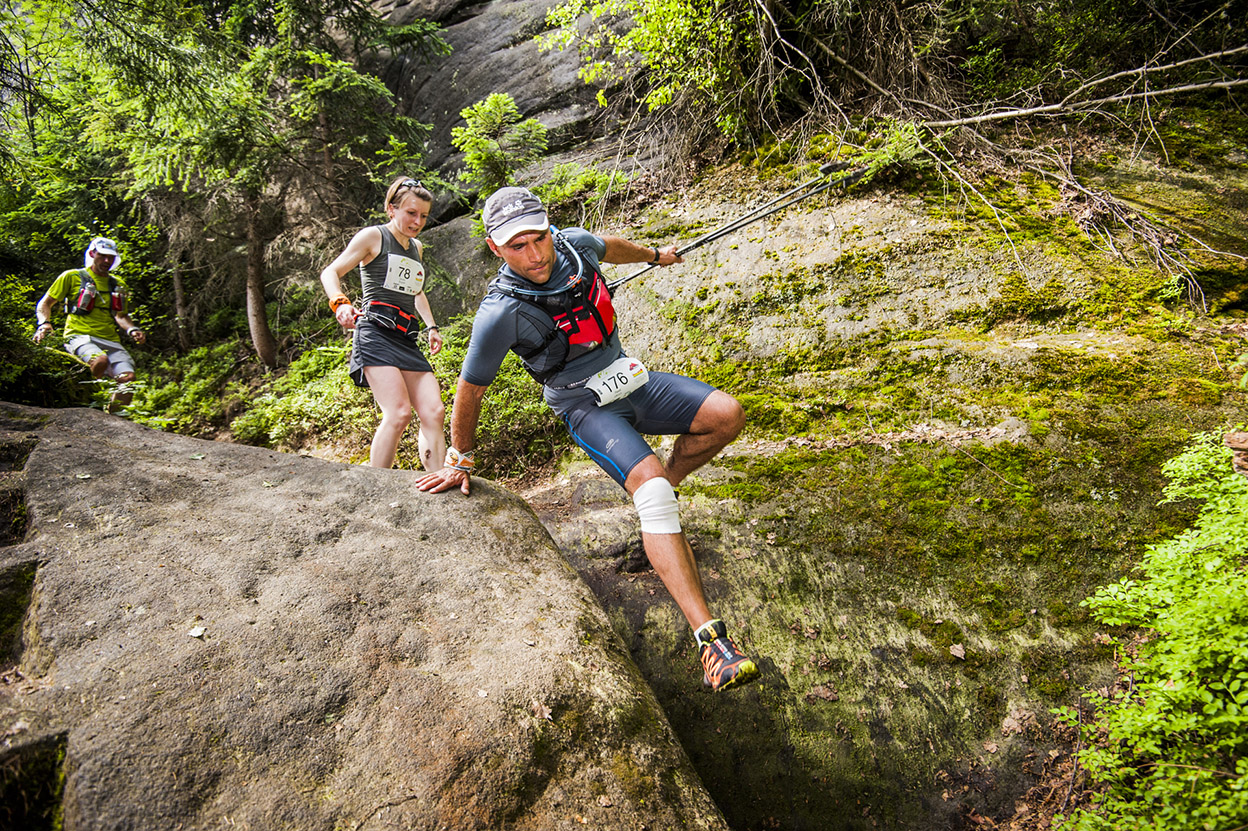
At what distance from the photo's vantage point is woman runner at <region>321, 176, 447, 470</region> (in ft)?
14.4

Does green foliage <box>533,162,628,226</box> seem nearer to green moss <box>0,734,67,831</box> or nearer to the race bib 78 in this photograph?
the race bib 78

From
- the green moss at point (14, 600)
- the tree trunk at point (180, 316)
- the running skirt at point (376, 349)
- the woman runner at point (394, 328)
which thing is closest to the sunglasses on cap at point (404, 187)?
the woman runner at point (394, 328)

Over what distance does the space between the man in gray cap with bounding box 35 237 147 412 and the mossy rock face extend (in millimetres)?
5696

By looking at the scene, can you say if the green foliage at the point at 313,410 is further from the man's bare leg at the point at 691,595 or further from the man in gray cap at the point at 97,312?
the man's bare leg at the point at 691,595

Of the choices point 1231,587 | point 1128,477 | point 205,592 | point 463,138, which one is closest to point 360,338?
point 205,592

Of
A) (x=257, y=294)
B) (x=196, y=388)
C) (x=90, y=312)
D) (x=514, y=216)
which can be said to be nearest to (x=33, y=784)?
(x=514, y=216)

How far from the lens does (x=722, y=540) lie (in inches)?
153

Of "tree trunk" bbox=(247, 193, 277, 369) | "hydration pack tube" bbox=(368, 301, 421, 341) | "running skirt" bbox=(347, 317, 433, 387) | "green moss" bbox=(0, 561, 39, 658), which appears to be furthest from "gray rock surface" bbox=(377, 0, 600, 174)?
"green moss" bbox=(0, 561, 39, 658)

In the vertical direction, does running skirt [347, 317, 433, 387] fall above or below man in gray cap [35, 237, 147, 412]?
below

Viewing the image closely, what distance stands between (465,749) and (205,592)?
1.39 m

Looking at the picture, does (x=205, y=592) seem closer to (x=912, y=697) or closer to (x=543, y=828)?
(x=543, y=828)

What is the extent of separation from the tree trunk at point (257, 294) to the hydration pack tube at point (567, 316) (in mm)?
10038

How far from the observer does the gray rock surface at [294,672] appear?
179 cm

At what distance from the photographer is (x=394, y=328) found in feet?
14.7
